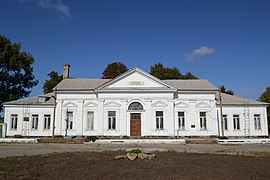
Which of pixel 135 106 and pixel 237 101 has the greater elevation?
pixel 237 101

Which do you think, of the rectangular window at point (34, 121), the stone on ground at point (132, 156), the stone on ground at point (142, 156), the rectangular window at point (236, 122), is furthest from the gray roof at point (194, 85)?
the stone on ground at point (132, 156)

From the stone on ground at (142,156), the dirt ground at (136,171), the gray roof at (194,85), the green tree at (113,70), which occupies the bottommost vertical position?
the dirt ground at (136,171)

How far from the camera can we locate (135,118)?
2712 centimetres

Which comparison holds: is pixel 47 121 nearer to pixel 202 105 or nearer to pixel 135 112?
pixel 135 112

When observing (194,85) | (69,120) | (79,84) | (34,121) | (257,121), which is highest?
(79,84)

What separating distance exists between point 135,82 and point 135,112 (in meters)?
3.33

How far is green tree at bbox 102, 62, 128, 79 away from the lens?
47.0 m

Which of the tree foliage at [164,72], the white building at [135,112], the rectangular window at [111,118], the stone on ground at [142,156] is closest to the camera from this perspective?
the stone on ground at [142,156]

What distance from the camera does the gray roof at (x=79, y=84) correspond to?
28.5 meters

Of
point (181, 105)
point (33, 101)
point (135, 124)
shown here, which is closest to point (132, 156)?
point (135, 124)

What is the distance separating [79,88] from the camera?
2850cm

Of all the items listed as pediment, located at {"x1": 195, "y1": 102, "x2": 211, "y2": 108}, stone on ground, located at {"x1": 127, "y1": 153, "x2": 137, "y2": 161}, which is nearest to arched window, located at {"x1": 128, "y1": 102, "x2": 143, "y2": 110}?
pediment, located at {"x1": 195, "y1": 102, "x2": 211, "y2": 108}

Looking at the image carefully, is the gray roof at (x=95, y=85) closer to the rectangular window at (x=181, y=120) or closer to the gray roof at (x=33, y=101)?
the gray roof at (x=33, y=101)

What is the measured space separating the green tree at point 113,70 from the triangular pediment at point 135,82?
1926 cm
